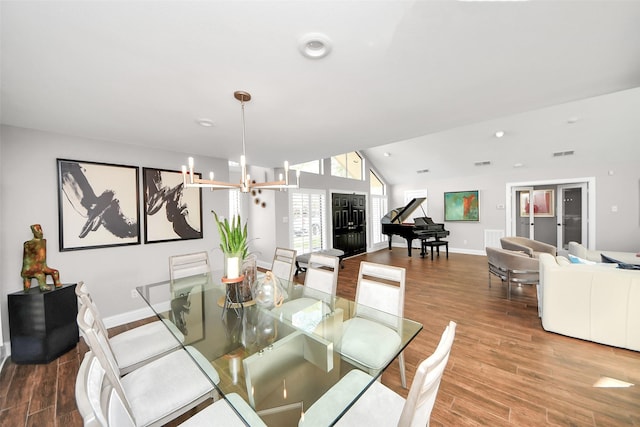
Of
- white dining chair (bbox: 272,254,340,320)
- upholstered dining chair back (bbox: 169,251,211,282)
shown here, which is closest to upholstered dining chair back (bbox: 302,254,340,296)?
white dining chair (bbox: 272,254,340,320)

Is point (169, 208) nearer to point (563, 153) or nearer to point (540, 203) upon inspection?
point (563, 153)

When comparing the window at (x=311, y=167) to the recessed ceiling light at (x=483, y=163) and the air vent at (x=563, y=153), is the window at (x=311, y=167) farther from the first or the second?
the air vent at (x=563, y=153)

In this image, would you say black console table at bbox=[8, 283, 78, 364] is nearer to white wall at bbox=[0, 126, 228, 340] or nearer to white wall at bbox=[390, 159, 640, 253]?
white wall at bbox=[0, 126, 228, 340]

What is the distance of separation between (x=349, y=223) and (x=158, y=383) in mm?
5948

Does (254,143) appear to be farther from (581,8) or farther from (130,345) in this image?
(581,8)

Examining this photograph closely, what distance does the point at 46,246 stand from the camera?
2.54 meters

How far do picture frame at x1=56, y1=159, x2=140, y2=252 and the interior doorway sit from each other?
8509 millimetres

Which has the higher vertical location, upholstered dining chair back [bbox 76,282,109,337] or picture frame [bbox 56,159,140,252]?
picture frame [bbox 56,159,140,252]

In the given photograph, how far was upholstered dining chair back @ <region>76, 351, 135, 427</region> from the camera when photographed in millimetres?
715

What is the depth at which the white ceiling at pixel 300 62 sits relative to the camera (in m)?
1.10

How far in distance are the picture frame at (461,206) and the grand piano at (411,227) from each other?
746 millimetres

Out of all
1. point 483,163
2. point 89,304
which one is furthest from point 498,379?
point 483,163

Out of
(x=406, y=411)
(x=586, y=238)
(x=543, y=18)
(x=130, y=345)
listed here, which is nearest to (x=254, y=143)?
(x=130, y=345)

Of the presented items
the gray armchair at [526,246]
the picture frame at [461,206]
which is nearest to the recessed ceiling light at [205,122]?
the gray armchair at [526,246]
